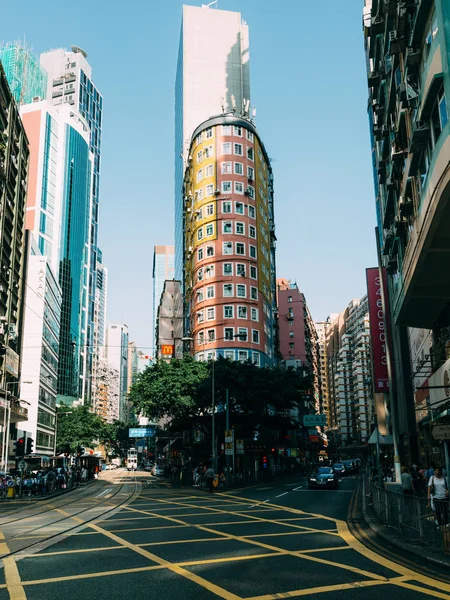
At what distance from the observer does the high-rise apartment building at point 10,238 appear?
56.8 m

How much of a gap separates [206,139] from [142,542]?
204 feet

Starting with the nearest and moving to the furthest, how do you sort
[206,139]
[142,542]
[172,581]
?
[172,581] → [142,542] → [206,139]

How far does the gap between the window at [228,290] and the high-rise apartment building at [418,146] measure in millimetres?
34792

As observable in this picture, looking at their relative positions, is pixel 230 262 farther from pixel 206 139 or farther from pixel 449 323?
pixel 449 323

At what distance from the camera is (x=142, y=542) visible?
14.6m

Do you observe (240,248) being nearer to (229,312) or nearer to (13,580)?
(229,312)

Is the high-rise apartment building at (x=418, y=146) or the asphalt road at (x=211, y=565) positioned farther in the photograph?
the high-rise apartment building at (x=418, y=146)

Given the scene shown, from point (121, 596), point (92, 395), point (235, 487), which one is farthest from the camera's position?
point (92, 395)

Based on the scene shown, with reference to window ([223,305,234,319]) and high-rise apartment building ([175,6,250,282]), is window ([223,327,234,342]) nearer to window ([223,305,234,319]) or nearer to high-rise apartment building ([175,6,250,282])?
window ([223,305,234,319])

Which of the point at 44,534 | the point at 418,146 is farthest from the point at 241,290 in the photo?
the point at 44,534

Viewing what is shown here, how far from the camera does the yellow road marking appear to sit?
357 inches

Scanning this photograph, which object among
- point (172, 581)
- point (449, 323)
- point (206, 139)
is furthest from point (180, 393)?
point (172, 581)

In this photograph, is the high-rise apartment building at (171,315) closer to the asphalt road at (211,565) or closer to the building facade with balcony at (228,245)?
the building facade with balcony at (228,245)

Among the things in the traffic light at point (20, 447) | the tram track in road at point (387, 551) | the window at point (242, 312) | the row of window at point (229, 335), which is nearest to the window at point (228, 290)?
the window at point (242, 312)
